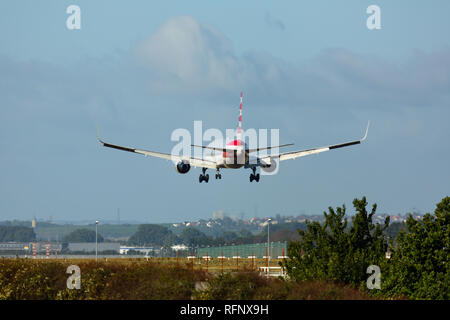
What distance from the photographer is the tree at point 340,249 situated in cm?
5272

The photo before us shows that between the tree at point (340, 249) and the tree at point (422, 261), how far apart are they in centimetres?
172

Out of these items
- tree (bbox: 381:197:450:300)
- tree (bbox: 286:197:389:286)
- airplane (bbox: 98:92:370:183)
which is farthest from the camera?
airplane (bbox: 98:92:370:183)

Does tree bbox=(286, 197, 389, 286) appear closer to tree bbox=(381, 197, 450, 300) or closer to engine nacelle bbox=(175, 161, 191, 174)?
tree bbox=(381, 197, 450, 300)

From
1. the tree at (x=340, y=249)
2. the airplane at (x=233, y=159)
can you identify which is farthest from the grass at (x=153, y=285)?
the airplane at (x=233, y=159)

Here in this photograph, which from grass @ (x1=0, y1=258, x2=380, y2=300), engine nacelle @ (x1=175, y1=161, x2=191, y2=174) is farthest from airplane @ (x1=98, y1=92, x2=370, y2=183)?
grass @ (x1=0, y1=258, x2=380, y2=300)

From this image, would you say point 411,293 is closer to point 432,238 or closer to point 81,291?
point 432,238

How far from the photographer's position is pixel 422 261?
53031 millimetres

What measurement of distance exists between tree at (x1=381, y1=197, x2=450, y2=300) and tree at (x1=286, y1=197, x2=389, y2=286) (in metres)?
1.72

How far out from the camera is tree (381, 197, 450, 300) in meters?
50.8

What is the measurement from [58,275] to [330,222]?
22.8m

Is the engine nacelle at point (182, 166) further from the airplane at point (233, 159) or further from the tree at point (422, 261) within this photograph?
the tree at point (422, 261)

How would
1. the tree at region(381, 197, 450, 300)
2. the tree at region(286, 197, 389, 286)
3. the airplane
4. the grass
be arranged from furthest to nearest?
→ the airplane < the tree at region(286, 197, 389, 286) < the tree at region(381, 197, 450, 300) < the grass

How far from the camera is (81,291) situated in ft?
182
